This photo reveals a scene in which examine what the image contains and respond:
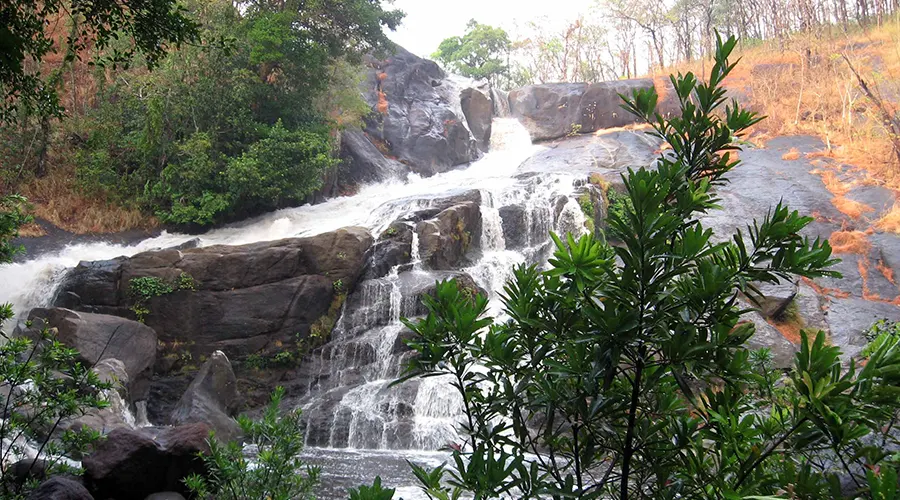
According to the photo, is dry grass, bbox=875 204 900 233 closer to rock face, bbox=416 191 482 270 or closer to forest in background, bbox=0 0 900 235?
forest in background, bbox=0 0 900 235

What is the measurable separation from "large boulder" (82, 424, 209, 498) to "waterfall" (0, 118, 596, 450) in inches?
134

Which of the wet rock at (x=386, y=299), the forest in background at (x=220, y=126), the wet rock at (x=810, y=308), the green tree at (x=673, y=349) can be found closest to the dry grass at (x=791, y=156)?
the forest in background at (x=220, y=126)

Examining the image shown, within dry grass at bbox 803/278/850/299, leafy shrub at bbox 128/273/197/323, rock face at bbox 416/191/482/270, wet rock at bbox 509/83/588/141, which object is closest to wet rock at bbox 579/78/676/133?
wet rock at bbox 509/83/588/141

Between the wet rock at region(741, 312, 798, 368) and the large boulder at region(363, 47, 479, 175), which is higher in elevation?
the large boulder at region(363, 47, 479, 175)

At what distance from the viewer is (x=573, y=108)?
85.6 feet

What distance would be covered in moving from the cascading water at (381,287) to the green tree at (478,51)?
15.7m

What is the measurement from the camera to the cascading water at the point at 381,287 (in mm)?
9758

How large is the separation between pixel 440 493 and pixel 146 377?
9826mm

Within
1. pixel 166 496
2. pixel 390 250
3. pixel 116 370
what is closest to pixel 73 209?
pixel 116 370

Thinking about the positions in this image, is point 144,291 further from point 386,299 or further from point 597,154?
point 597,154

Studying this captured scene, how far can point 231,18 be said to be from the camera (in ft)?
51.3

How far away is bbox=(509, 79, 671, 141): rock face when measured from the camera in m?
25.6

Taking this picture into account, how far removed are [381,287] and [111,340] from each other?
4992 millimetres

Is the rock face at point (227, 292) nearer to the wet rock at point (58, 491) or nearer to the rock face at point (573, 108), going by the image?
the wet rock at point (58, 491)
